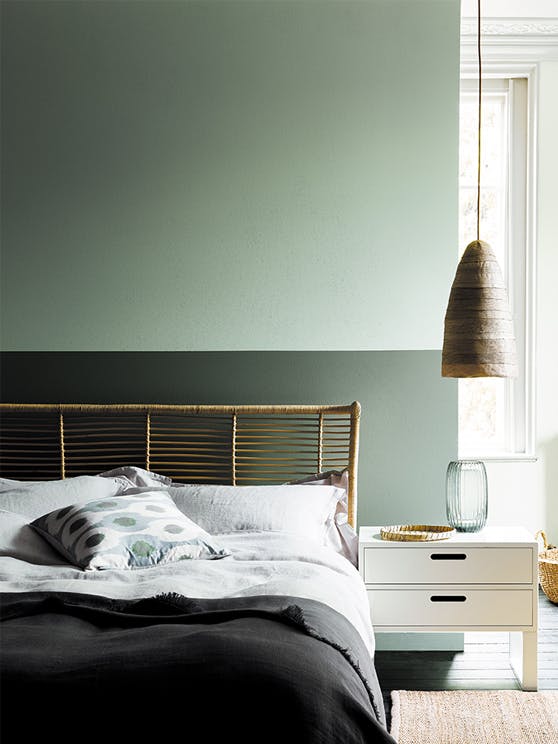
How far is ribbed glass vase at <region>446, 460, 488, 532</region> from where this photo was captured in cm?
330

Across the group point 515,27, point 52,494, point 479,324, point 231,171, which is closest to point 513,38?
point 515,27

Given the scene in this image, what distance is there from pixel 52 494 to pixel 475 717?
1.60m

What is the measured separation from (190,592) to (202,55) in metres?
2.34

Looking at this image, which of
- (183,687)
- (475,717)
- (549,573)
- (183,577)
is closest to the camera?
(183,687)

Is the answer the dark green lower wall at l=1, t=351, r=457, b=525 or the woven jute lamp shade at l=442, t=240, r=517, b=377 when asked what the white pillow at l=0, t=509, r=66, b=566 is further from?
the woven jute lamp shade at l=442, t=240, r=517, b=377

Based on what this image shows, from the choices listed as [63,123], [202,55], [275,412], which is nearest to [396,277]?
[275,412]

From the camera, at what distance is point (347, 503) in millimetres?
3418

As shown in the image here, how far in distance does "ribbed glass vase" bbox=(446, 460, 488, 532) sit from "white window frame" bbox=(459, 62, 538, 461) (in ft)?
4.79

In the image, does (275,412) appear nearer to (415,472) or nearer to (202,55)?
(415,472)

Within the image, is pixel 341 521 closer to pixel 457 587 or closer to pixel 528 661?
pixel 457 587

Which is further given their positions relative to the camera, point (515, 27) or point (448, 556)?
point (515, 27)

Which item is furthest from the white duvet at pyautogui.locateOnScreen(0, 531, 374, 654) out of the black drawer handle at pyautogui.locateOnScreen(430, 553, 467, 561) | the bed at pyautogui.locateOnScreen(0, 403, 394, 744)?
the black drawer handle at pyautogui.locateOnScreen(430, 553, 467, 561)

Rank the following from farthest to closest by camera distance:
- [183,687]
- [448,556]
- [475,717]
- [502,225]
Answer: [502,225] → [448,556] → [475,717] → [183,687]

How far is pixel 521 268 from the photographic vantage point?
15.6 feet
